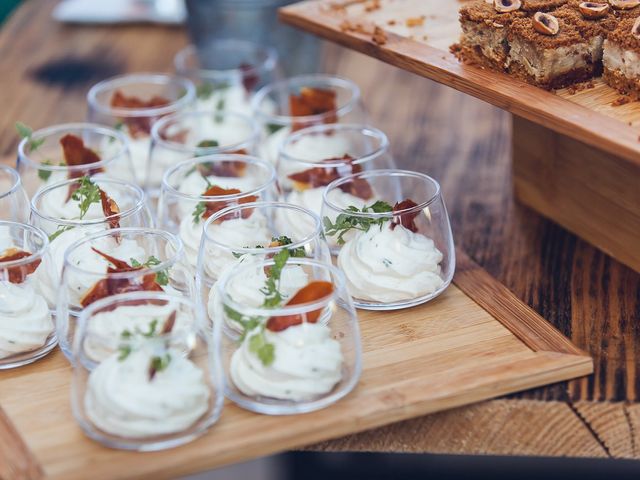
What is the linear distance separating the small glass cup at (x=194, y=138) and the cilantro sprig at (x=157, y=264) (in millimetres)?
510

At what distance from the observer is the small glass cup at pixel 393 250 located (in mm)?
1597

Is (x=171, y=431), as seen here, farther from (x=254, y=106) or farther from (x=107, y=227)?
(x=254, y=106)

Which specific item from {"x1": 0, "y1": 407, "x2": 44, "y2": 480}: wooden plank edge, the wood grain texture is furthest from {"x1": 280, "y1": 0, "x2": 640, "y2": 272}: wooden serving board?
{"x1": 0, "y1": 407, "x2": 44, "y2": 480}: wooden plank edge

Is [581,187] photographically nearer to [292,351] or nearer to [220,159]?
[220,159]

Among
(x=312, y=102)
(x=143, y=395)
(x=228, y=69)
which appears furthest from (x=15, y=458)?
(x=228, y=69)

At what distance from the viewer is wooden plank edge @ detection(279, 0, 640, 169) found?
1.38m

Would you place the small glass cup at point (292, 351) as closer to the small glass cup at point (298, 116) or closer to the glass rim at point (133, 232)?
the glass rim at point (133, 232)

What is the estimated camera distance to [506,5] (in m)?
1.64

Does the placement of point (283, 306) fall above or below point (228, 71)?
above

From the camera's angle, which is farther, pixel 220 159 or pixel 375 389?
pixel 220 159

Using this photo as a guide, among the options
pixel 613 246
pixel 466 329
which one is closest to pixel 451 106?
pixel 613 246

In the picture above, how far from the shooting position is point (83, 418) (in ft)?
4.39

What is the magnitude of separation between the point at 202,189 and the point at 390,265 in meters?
0.49

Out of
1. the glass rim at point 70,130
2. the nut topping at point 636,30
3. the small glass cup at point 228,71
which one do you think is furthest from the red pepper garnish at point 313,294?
the small glass cup at point 228,71
